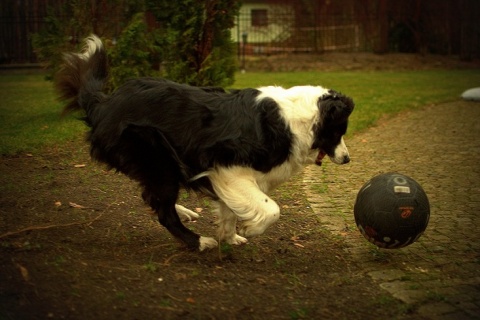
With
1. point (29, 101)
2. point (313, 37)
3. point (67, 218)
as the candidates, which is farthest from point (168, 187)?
point (313, 37)

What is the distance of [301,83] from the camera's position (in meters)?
18.4

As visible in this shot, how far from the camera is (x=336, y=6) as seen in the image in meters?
31.5

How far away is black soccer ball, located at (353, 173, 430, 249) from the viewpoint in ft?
16.0

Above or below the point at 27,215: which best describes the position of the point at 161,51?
above

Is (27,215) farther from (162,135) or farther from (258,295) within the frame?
(258,295)

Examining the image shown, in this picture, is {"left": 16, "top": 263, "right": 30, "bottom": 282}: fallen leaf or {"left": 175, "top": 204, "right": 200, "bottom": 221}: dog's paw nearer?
{"left": 16, "top": 263, "right": 30, "bottom": 282}: fallen leaf

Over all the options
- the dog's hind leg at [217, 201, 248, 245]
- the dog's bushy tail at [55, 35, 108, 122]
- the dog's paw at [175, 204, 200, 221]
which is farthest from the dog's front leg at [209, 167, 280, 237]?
the dog's bushy tail at [55, 35, 108, 122]

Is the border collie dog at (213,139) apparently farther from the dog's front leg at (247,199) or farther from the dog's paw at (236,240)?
the dog's paw at (236,240)

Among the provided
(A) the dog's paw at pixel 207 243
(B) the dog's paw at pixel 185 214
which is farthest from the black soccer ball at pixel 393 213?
(B) the dog's paw at pixel 185 214

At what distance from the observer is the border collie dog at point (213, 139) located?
16.0 ft

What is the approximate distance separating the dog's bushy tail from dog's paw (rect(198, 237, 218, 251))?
1.52 m

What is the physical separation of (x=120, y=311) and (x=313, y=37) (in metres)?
27.0

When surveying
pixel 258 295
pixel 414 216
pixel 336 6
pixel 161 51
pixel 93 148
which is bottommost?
pixel 258 295

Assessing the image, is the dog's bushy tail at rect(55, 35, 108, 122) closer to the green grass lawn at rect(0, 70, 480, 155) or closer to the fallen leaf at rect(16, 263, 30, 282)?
the fallen leaf at rect(16, 263, 30, 282)
